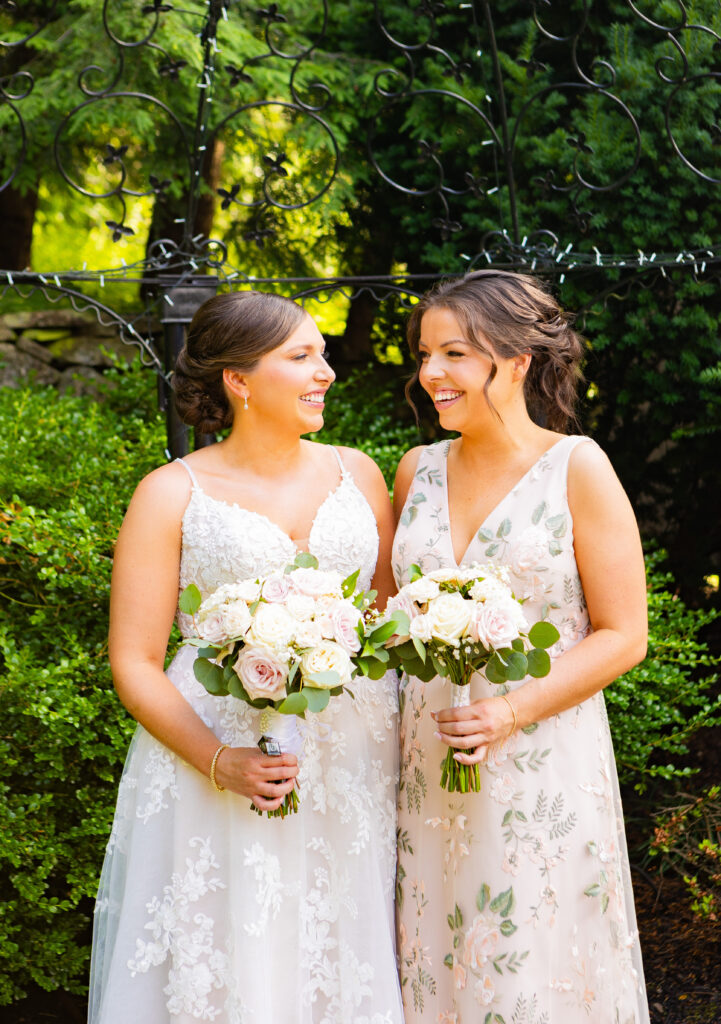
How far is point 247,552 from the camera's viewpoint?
2.56 m

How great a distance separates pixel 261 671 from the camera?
6.88ft

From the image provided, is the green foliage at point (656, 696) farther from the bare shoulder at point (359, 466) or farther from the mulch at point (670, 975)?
the bare shoulder at point (359, 466)

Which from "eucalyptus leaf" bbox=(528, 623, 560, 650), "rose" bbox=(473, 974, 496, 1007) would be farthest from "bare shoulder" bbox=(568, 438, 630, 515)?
"rose" bbox=(473, 974, 496, 1007)

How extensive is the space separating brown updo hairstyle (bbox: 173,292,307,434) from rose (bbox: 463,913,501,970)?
1441mm

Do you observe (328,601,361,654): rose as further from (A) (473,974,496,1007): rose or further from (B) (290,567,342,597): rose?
(A) (473,974,496,1007): rose

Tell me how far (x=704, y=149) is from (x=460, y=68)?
1238mm

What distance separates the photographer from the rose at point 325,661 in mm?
2070

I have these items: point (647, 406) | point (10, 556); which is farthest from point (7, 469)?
point (647, 406)

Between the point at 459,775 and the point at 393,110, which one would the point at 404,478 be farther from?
the point at 393,110

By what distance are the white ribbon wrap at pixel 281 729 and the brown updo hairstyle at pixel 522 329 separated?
36.1 inches

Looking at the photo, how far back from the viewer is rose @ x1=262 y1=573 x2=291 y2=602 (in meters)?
2.14

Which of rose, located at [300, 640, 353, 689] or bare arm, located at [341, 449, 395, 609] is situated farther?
bare arm, located at [341, 449, 395, 609]

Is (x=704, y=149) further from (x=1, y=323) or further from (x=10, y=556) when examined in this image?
(x=1, y=323)

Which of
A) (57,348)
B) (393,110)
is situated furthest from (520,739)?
(57,348)
